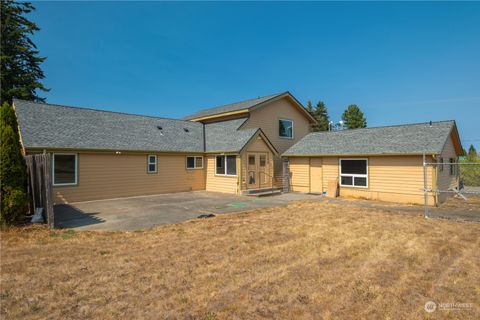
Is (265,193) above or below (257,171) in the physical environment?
below

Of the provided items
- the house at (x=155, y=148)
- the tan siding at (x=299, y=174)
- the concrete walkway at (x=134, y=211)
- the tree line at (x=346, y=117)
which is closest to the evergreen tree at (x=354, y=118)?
the tree line at (x=346, y=117)

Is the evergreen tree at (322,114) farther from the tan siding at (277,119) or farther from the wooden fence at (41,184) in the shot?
the wooden fence at (41,184)

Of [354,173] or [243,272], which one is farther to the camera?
[354,173]

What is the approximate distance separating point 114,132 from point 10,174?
8.14 m

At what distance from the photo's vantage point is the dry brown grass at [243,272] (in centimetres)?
385

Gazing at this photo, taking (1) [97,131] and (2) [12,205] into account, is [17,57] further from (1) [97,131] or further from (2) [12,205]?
(2) [12,205]

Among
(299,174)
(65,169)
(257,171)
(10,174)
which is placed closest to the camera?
(10,174)

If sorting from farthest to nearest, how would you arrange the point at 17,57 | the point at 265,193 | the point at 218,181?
the point at 17,57 < the point at 218,181 < the point at 265,193

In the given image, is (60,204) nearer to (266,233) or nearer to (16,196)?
(16,196)

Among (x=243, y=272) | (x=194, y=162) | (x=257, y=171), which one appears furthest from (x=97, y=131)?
(x=243, y=272)

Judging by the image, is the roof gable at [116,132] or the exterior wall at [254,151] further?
the exterior wall at [254,151]

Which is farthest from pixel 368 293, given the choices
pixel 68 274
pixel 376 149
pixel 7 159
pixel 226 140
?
pixel 226 140

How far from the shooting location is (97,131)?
15922 mm

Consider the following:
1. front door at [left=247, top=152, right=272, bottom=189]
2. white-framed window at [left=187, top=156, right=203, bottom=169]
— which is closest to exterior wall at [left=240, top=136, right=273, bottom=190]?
front door at [left=247, top=152, right=272, bottom=189]
